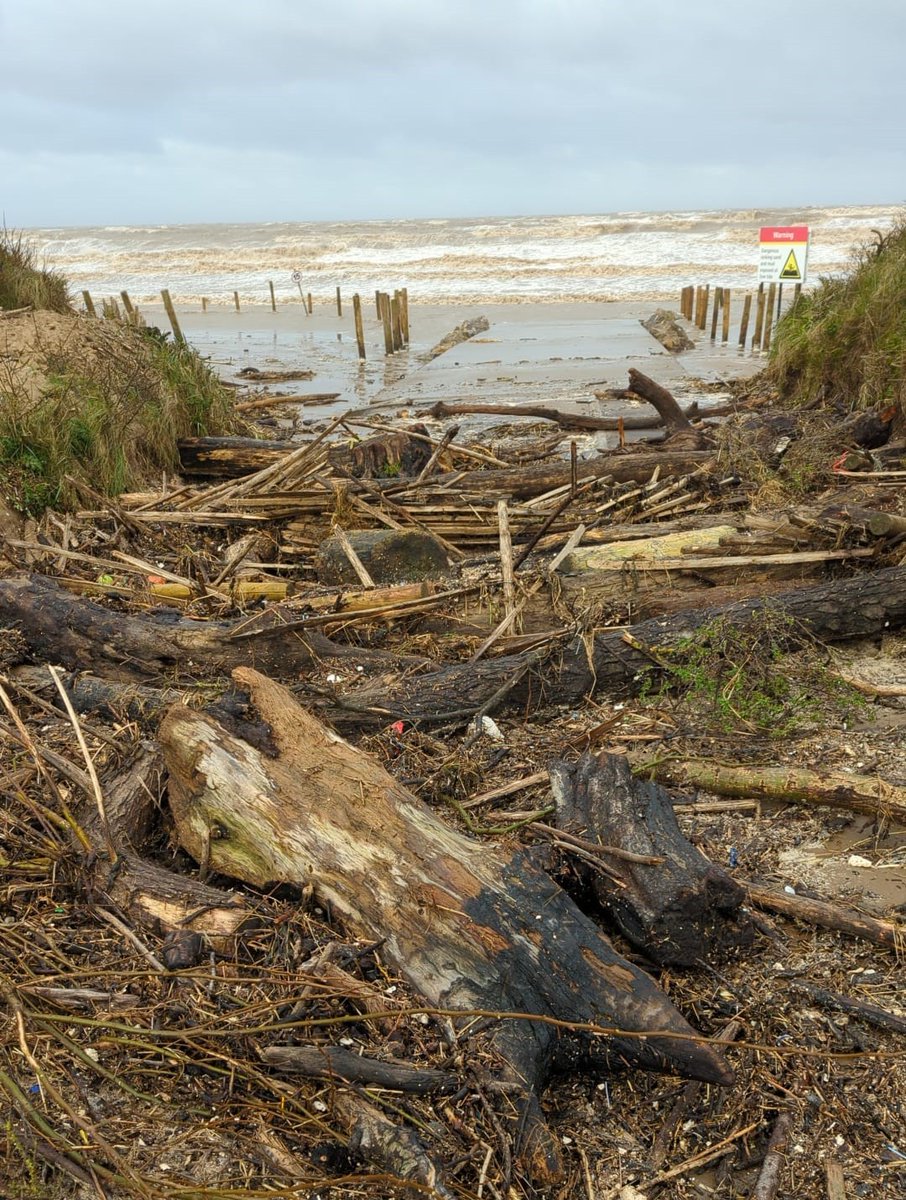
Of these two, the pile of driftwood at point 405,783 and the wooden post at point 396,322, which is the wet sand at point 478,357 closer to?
the wooden post at point 396,322

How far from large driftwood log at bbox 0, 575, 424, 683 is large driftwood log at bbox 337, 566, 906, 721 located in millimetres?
519

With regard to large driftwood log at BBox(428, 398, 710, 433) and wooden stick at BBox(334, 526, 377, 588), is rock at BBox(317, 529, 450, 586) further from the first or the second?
large driftwood log at BBox(428, 398, 710, 433)

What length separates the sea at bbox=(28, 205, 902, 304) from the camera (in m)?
44.1

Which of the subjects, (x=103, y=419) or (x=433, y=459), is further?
(x=103, y=419)

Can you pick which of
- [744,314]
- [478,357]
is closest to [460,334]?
[478,357]

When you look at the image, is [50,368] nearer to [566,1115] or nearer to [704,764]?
[704,764]

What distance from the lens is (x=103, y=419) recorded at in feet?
30.5

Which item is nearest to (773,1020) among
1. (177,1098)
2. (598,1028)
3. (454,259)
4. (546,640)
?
(598,1028)

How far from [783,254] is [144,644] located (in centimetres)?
1825

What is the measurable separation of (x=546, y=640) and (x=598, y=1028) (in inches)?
120

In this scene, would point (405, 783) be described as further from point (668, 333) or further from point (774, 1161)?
point (668, 333)

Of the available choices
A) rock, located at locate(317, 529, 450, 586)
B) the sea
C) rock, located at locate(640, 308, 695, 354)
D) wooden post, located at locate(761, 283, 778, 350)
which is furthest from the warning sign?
the sea

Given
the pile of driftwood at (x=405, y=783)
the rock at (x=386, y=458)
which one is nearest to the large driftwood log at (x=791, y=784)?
the pile of driftwood at (x=405, y=783)

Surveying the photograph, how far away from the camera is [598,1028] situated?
9.95ft
